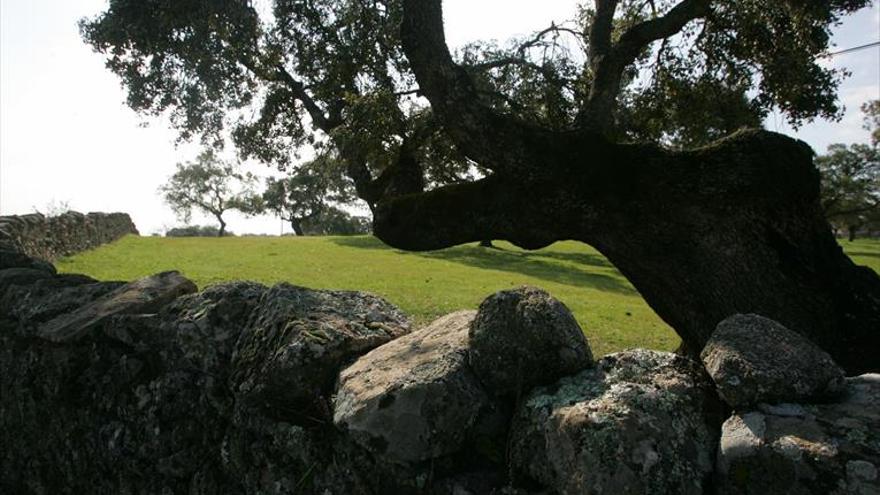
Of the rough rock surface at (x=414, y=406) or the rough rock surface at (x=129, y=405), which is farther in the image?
the rough rock surface at (x=129, y=405)

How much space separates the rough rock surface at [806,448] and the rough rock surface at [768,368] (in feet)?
0.24

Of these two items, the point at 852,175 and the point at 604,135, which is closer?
the point at 604,135

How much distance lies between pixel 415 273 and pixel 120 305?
15089 millimetres

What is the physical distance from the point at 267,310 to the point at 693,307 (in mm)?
4085

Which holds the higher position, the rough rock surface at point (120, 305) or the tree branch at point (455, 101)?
the tree branch at point (455, 101)

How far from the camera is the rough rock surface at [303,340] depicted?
402cm

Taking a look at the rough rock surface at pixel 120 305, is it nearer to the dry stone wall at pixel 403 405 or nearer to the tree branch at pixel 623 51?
the dry stone wall at pixel 403 405

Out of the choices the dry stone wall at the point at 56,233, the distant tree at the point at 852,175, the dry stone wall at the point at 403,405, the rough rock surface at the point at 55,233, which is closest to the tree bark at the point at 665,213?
→ the dry stone wall at the point at 403,405

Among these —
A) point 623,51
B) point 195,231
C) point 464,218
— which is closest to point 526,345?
point 464,218

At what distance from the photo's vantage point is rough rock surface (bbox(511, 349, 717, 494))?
2.60m

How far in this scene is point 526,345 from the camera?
3.31 metres

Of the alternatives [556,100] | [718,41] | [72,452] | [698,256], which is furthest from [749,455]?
[556,100]

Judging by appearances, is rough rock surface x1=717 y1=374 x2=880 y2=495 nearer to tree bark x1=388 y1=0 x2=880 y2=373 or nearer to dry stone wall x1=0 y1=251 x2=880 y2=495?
dry stone wall x1=0 y1=251 x2=880 y2=495

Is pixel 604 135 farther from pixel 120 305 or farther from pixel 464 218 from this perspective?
pixel 120 305
